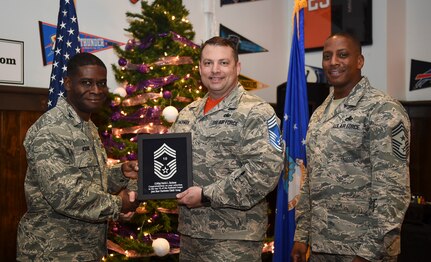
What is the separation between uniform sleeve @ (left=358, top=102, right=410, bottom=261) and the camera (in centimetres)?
226

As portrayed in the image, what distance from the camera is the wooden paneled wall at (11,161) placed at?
3842 mm

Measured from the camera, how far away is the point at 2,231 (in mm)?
3830

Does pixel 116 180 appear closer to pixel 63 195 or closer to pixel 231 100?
pixel 63 195

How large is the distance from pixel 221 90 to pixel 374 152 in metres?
0.84

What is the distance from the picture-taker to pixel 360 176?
2.42 meters

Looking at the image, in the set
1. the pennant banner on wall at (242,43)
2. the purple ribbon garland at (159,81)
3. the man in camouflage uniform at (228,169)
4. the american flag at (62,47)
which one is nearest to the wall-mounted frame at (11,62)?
the american flag at (62,47)

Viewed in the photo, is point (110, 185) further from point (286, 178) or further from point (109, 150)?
point (286, 178)

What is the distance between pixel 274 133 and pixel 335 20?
3.83m

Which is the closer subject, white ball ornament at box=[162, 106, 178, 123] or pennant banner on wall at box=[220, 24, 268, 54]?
white ball ornament at box=[162, 106, 178, 123]

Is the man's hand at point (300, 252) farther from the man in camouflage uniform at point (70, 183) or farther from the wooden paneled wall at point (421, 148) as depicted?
the wooden paneled wall at point (421, 148)

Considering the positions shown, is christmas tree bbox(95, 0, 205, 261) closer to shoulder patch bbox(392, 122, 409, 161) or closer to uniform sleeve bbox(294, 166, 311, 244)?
uniform sleeve bbox(294, 166, 311, 244)

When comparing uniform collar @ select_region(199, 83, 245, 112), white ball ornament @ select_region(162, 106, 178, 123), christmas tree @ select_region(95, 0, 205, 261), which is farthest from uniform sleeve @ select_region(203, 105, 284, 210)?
christmas tree @ select_region(95, 0, 205, 261)

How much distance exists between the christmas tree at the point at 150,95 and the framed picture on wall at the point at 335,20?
259 centimetres

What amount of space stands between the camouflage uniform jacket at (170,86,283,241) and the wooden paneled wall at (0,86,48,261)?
1852 millimetres
